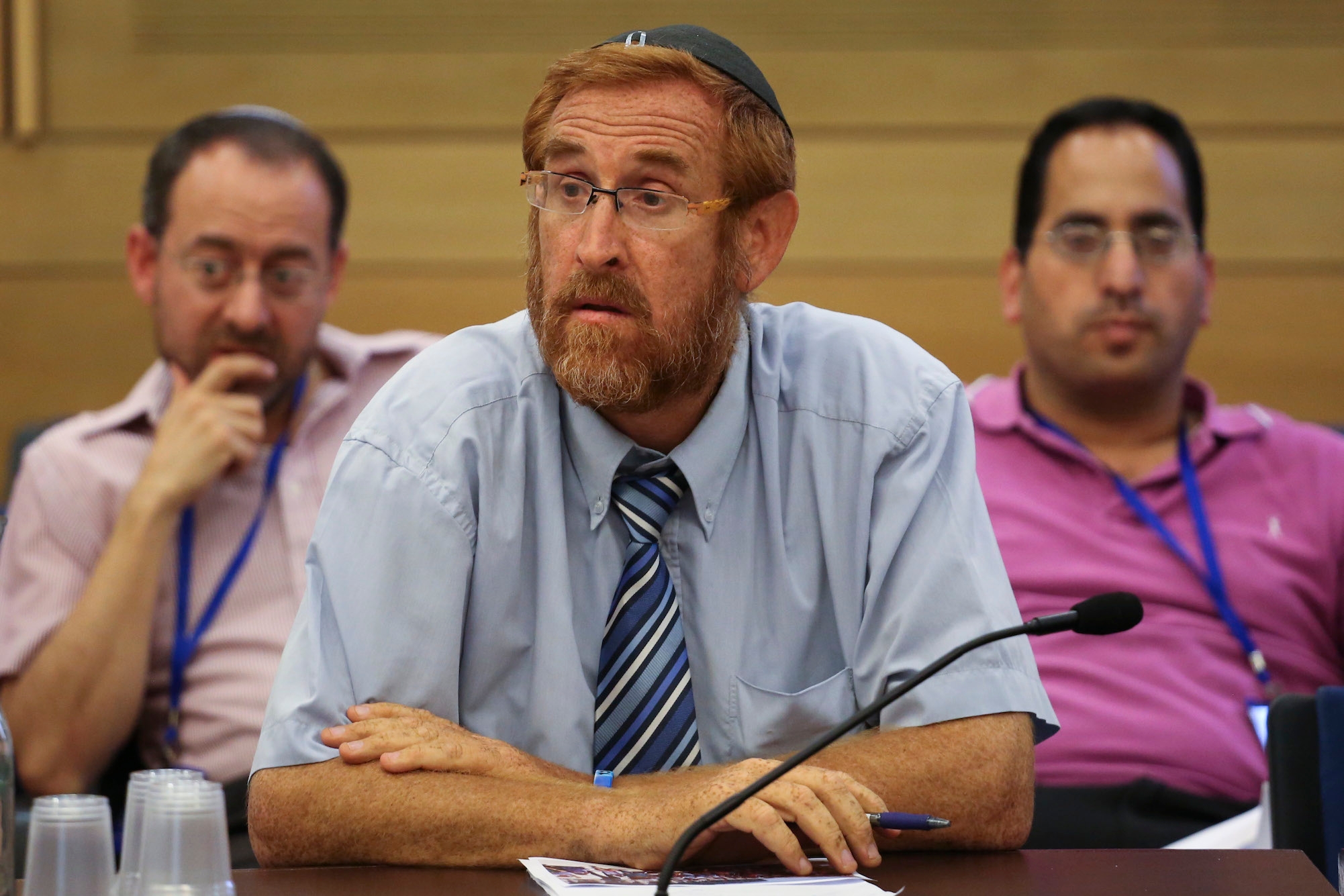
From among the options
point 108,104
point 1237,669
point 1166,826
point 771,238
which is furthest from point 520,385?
point 108,104

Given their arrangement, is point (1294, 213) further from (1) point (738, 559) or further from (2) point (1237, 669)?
(1) point (738, 559)

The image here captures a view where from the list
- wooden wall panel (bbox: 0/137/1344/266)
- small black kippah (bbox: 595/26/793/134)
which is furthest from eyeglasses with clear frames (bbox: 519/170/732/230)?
wooden wall panel (bbox: 0/137/1344/266)

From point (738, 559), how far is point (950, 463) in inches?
11.1

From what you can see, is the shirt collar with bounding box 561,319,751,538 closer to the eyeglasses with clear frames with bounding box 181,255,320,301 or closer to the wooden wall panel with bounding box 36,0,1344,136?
the eyeglasses with clear frames with bounding box 181,255,320,301

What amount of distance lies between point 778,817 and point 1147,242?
185 cm

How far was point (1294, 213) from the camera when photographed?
3.35m

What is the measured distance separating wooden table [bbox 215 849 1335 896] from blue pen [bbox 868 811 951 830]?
4 centimetres

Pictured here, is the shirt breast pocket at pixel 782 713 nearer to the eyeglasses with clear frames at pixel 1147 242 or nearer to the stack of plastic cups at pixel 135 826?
the stack of plastic cups at pixel 135 826

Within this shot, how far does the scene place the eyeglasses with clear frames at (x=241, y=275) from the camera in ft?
8.72

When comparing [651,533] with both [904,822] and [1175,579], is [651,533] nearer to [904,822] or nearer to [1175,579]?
[904,822]

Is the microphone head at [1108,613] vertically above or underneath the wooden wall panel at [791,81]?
underneath

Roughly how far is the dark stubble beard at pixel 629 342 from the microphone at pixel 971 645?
568 millimetres

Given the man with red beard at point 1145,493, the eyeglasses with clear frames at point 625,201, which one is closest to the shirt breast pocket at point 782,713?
the eyeglasses with clear frames at point 625,201

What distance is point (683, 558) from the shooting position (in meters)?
1.64
